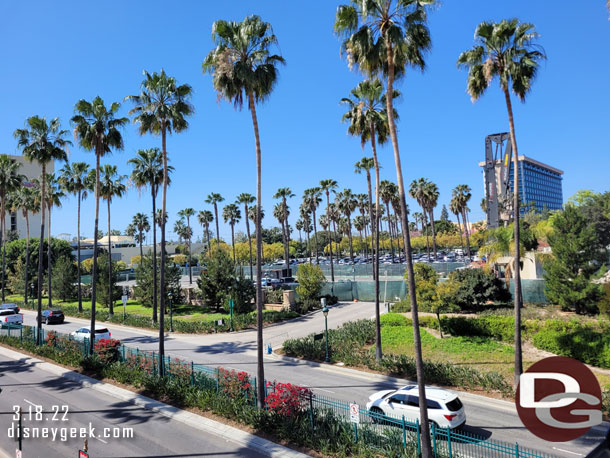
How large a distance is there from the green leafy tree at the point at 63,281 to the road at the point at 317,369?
10442mm

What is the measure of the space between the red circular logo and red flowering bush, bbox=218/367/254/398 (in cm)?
1056

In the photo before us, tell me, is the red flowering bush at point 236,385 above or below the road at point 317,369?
above

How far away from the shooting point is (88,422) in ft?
50.3

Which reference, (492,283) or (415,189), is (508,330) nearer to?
(492,283)

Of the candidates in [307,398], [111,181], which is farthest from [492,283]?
[111,181]

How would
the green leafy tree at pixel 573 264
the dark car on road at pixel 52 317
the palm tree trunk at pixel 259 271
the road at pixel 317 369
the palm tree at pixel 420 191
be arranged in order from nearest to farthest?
1. the road at pixel 317 369
2. the palm tree trunk at pixel 259 271
3. the green leafy tree at pixel 573 264
4. the dark car on road at pixel 52 317
5. the palm tree at pixel 420 191

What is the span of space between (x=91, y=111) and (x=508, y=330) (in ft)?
99.3

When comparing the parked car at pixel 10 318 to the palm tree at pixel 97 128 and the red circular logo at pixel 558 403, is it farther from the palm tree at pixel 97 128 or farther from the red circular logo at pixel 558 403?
the red circular logo at pixel 558 403

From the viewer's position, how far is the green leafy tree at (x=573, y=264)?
90.2 feet

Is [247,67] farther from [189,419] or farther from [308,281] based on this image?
[308,281]

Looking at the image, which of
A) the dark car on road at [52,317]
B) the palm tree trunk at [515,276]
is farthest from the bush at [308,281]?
the palm tree trunk at [515,276]

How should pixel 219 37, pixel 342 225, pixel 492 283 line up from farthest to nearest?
pixel 342 225 < pixel 492 283 < pixel 219 37

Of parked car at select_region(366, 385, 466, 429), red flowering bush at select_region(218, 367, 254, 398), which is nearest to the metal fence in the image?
red flowering bush at select_region(218, 367, 254, 398)

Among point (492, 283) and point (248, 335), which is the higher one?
point (492, 283)
